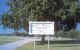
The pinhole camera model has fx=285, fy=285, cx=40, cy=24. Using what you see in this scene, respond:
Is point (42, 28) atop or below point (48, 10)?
below

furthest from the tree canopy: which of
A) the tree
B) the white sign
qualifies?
the white sign

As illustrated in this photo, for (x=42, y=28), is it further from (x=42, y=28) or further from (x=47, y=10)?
(x=47, y=10)

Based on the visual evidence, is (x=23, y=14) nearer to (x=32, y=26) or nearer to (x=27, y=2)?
(x=27, y=2)

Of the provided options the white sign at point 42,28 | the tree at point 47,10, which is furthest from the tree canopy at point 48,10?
the white sign at point 42,28

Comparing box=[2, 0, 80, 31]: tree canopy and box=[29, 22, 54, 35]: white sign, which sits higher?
box=[2, 0, 80, 31]: tree canopy

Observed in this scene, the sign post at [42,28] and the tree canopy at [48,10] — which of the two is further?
the tree canopy at [48,10]

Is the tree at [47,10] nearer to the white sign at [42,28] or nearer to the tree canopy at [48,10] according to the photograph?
the tree canopy at [48,10]

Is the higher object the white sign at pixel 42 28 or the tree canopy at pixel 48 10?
the tree canopy at pixel 48 10

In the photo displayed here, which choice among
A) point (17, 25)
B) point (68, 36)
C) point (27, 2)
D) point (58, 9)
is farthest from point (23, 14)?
point (68, 36)

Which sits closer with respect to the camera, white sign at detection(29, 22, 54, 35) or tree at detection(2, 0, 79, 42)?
white sign at detection(29, 22, 54, 35)

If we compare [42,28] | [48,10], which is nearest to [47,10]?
[48,10]

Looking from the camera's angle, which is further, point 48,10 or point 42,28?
point 48,10

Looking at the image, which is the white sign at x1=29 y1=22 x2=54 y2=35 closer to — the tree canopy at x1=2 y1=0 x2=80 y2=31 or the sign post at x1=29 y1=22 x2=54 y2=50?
the sign post at x1=29 y1=22 x2=54 y2=50

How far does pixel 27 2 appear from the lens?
150 feet
